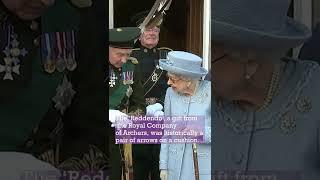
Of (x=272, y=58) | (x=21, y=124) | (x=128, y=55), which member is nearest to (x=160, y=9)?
A: (x=128, y=55)

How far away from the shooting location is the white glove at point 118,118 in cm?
364

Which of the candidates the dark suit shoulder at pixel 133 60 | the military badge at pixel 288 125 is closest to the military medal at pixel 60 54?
the dark suit shoulder at pixel 133 60

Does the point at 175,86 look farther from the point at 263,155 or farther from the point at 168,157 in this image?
the point at 263,155

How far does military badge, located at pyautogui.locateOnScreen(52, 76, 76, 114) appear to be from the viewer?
362 centimetres

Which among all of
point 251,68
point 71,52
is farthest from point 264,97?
point 71,52

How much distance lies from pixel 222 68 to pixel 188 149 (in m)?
0.45

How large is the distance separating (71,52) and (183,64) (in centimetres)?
57

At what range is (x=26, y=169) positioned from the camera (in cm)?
370

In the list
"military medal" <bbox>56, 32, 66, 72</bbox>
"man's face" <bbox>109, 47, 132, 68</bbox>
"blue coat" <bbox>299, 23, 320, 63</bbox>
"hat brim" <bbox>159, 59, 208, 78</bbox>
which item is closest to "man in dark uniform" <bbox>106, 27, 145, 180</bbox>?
"man's face" <bbox>109, 47, 132, 68</bbox>

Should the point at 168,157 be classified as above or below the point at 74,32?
below

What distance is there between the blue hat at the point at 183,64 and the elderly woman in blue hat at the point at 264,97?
10 cm

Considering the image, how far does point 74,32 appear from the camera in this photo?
12.0ft

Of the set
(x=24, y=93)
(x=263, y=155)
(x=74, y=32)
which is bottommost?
(x=263, y=155)

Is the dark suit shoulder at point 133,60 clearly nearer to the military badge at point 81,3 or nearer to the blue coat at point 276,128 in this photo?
the military badge at point 81,3
